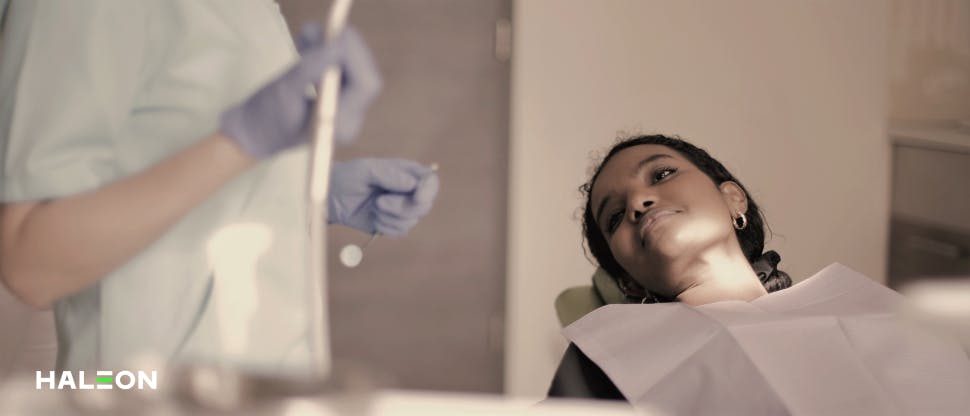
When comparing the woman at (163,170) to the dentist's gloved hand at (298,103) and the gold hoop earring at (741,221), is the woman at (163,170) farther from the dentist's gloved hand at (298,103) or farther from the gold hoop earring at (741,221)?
the gold hoop earring at (741,221)

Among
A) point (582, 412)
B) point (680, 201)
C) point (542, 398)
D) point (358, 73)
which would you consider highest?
point (358, 73)

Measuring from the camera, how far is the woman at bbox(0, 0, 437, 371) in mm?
726

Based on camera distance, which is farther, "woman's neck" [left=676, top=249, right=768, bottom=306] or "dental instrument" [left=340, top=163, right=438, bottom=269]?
"woman's neck" [left=676, top=249, right=768, bottom=306]

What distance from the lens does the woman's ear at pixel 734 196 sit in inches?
44.6

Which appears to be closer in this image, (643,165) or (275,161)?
(275,161)

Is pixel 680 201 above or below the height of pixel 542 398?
above

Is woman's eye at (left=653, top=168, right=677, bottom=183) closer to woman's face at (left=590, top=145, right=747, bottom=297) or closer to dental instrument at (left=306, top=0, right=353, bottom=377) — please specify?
woman's face at (left=590, top=145, right=747, bottom=297)

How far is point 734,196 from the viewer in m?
1.14

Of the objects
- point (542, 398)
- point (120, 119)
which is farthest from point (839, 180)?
point (120, 119)

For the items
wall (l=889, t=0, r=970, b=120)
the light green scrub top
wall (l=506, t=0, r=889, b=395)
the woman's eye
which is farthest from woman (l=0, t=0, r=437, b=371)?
wall (l=889, t=0, r=970, b=120)

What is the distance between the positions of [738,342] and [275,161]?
571 millimetres

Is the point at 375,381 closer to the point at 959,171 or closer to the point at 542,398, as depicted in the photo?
the point at 542,398

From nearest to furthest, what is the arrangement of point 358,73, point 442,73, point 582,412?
point 582,412 → point 358,73 → point 442,73

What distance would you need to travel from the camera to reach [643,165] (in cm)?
112
